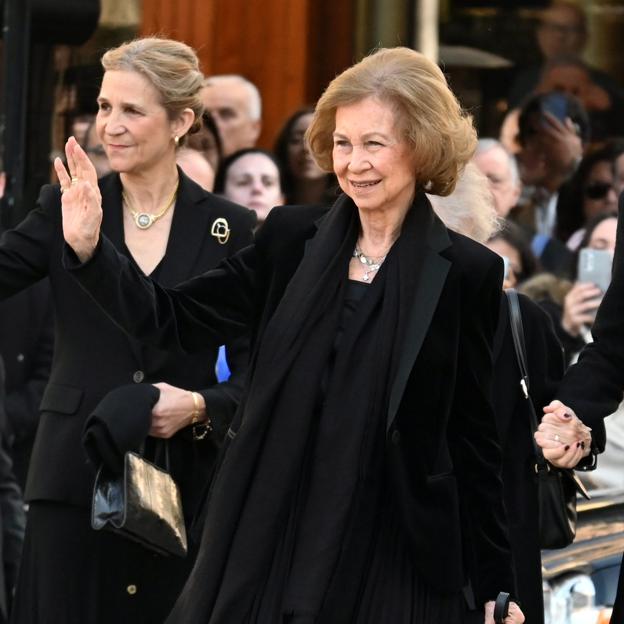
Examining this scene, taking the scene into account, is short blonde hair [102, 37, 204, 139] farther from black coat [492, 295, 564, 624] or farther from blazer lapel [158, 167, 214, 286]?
black coat [492, 295, 564, 624]

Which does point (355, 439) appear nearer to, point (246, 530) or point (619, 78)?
point (246, 530)

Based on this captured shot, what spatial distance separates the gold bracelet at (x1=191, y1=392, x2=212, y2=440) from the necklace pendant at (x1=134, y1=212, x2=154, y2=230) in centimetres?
56

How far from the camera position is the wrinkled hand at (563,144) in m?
10.7

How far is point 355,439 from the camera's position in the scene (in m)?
4.36

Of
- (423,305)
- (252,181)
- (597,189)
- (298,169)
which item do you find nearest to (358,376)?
(423,305)

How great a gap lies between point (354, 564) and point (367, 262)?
0.72 m

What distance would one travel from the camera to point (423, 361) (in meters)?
4.43

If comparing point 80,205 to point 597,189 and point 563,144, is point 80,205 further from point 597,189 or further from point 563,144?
point 563,144

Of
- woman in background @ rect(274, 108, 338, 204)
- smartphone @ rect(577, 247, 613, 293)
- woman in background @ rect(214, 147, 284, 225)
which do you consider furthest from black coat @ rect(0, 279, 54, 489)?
smartphone @ rect(577, 247, 613, 293)

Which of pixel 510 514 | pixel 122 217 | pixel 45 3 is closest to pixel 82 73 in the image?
pixel 45 3

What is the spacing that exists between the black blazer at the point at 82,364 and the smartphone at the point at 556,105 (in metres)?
5.48

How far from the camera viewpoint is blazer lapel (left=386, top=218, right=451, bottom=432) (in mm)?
4375

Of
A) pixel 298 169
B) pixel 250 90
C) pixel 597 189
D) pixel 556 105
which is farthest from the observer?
pixel 556 105

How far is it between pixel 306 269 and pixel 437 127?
18.3 inches
